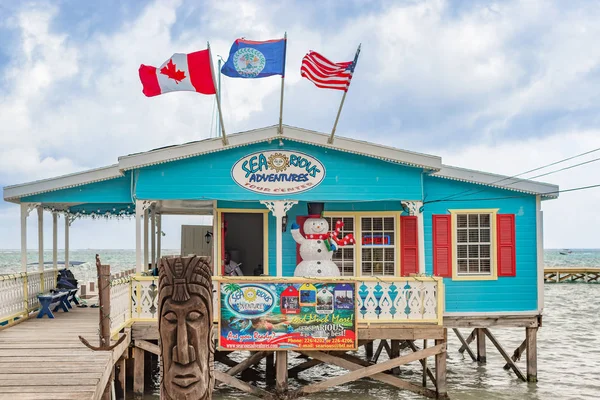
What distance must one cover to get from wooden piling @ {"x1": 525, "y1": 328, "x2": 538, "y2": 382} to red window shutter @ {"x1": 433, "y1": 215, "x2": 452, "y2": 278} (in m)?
2.39

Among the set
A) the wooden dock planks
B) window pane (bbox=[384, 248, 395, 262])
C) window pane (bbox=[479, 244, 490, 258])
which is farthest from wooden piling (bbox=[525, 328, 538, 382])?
the wooden dock planks

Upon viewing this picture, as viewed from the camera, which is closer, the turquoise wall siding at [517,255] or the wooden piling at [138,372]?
the wooden piling at [138,372]

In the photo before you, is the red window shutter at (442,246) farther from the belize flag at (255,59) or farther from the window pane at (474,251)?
the belize flag at (255,59)

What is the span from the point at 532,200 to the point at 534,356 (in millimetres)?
3656

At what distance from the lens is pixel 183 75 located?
12789mm

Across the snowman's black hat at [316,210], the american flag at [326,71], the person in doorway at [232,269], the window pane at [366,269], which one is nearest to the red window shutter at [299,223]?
the snowman's black hat at [316,210]

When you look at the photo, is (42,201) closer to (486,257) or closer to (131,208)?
(131,208)

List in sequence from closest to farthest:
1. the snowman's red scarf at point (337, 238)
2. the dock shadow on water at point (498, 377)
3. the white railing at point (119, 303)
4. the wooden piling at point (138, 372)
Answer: the white railing at point (119, 303), the wooden piling at point (138, 372), the snowman's red scarf at point (337, 238), the dock shadow on water at point (498, 377)

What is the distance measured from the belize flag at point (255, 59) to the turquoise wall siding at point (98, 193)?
3.75 metres

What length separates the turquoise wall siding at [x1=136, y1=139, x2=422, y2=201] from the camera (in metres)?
14.0

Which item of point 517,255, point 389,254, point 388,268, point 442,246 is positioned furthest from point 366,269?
point 517,255

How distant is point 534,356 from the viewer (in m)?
15.4

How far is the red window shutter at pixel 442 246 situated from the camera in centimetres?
1459

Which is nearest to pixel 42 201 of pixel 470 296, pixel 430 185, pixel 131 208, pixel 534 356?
pixel 131 208
